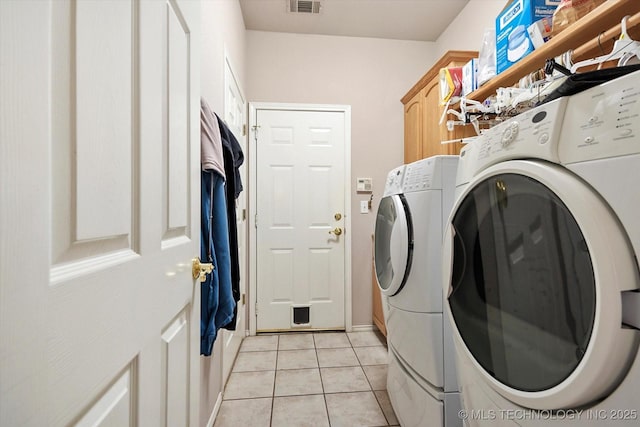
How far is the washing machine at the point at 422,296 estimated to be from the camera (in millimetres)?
1103

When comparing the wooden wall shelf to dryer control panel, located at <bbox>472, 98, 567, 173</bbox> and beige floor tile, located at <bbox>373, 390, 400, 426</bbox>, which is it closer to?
dryer control panel, located at <bbox>472, 98, 567, 173</bbox>

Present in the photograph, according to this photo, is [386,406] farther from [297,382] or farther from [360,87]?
[360,87]

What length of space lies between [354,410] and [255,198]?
1.71 metres

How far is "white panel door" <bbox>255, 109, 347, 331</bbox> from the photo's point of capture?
2.53 m

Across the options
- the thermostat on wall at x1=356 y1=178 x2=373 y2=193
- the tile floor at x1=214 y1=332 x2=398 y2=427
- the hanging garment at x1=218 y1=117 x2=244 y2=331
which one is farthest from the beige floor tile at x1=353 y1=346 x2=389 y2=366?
the thermostat on wall at x1=356 y1=178 x2=373 y2=193

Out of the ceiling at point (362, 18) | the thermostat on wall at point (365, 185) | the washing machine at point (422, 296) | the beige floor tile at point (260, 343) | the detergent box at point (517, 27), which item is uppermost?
the ceiling at point (362, 18)

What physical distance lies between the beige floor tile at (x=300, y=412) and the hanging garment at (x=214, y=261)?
0.68 meters

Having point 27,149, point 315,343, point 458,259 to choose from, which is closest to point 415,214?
point 458,259

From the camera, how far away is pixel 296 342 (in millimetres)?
2371

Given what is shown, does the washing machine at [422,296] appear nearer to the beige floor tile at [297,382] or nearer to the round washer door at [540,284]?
the round washer door at [540,284]

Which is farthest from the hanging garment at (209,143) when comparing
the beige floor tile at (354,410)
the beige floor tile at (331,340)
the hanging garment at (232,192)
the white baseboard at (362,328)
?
the white baseboard at (362,328)

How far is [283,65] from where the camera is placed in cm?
256

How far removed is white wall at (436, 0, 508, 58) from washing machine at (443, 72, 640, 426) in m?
1.67

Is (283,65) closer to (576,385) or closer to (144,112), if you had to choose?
(144,112)
